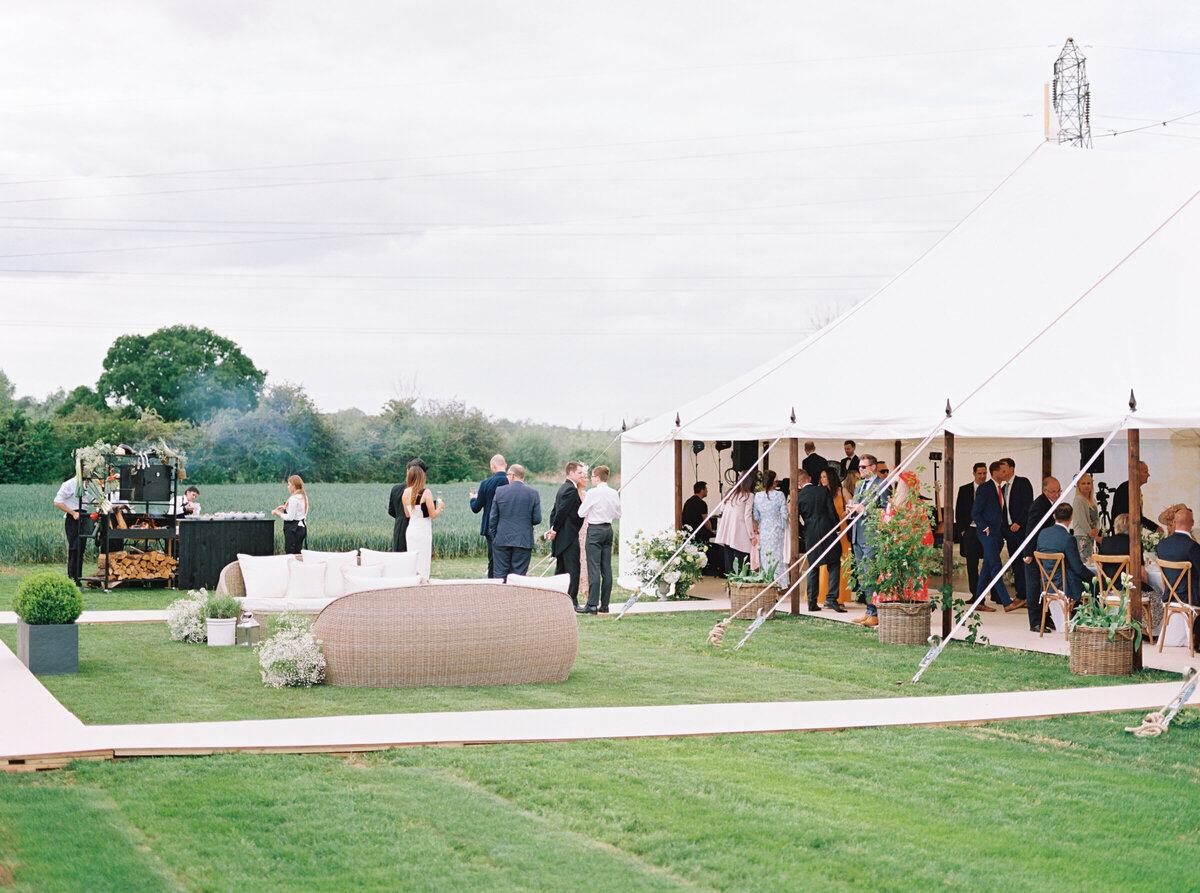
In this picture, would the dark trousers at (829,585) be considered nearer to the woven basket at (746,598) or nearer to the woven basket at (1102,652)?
the woven basket at (746,598)

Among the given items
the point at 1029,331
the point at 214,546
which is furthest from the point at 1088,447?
the point at 214,546

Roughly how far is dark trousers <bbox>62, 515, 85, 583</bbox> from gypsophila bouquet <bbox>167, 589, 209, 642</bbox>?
16.5 ft

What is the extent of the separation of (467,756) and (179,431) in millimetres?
32417

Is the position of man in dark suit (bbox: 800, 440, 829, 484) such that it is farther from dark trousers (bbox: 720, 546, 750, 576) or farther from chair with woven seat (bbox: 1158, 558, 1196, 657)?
chair with woven seat (bbox: 1158, 558, 1196, 657)

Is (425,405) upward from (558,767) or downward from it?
upward

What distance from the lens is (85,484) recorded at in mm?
15461

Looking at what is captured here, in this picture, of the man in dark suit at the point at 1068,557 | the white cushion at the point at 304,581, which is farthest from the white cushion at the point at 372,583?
the man in dark suit at the point at 1068,557

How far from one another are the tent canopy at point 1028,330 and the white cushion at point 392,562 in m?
3.90

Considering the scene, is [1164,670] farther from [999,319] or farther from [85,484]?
[85,484]

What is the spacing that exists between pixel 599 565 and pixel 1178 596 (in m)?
5.64

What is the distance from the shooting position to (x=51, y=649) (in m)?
9.16

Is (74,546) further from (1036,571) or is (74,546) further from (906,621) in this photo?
(1036,571)

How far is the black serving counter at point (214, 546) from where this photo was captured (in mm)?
16031

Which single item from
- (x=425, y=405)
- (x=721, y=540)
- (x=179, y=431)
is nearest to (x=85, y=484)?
(x=721, y=540)
